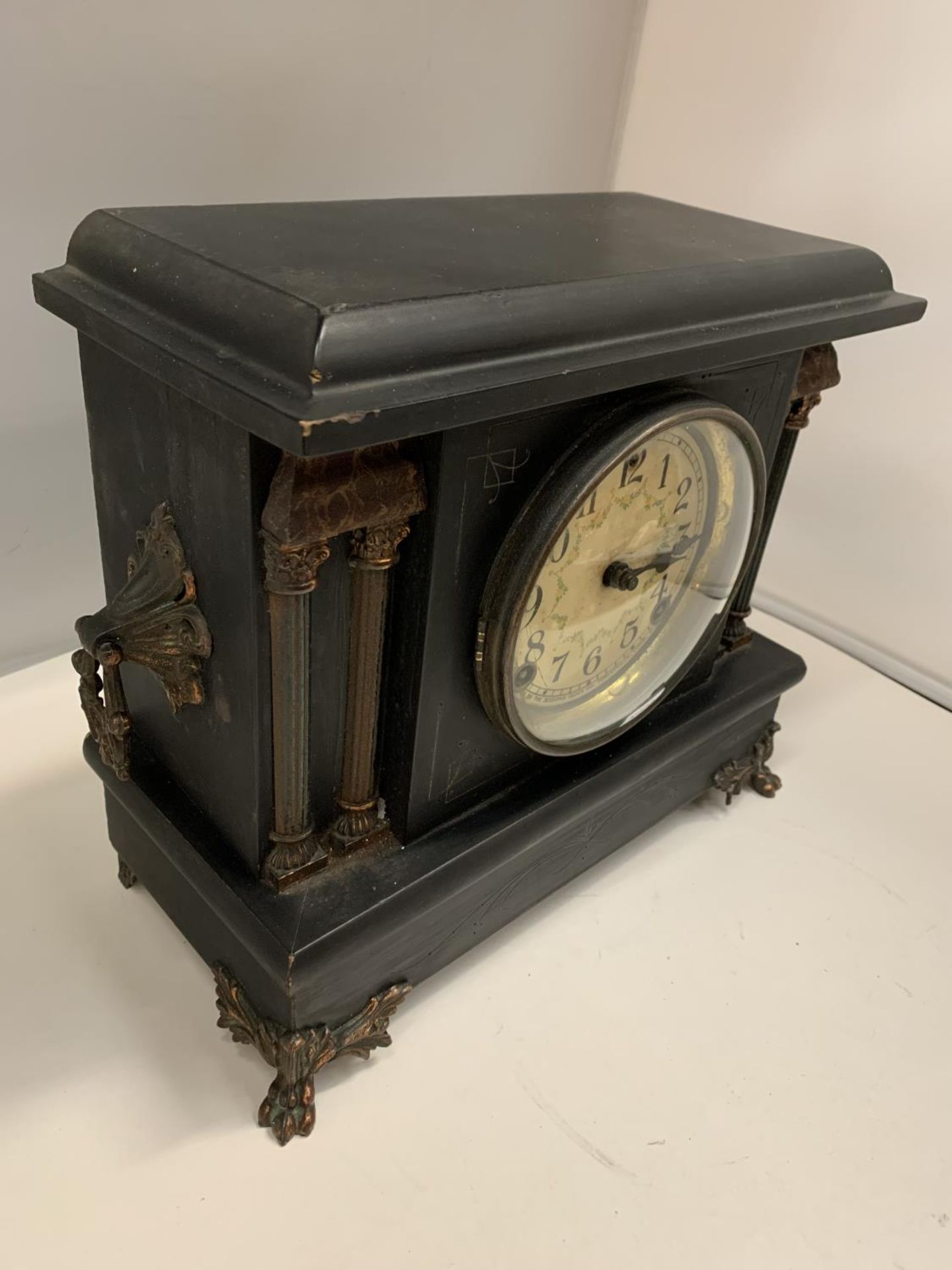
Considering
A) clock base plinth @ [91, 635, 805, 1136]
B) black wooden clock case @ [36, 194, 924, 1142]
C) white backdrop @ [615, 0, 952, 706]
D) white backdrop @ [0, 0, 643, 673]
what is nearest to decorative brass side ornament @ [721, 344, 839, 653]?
black wooden clock case @ [36, 194, 924, 1142]

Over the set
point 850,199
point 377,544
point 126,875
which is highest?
point 850,199

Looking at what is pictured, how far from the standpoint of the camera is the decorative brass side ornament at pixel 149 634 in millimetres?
951

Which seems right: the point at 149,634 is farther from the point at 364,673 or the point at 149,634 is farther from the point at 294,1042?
the point at 294,1042

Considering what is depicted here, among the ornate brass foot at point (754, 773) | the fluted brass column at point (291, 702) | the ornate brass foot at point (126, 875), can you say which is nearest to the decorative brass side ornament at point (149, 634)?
the fluted brass column at point (291, 702)

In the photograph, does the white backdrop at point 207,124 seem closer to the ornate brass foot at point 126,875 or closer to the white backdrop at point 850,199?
the white backdrop at point 850,199

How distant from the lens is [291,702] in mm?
916

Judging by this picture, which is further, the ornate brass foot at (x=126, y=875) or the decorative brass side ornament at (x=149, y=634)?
the ornate brass foot at (x=126, y=875)

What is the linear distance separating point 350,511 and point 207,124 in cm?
94

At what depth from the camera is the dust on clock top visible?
0.73 meters

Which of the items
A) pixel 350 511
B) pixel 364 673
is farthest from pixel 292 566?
pixel 364 673

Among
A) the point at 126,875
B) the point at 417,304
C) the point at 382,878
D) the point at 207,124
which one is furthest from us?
the point at 207,124

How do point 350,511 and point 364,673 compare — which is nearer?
point 350,511

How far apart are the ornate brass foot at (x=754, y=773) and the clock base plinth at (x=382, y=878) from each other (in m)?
0.10

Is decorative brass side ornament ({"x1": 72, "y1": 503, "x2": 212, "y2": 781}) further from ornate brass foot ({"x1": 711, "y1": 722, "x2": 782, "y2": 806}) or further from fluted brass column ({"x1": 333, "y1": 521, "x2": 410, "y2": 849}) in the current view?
ornate brass foot ({"x1": 711, "y1": 722, "x2": 782, "y2": 806})
